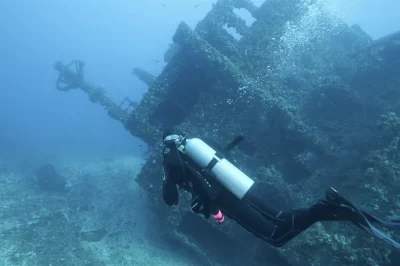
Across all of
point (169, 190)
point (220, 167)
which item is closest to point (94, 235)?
point (169, 190)

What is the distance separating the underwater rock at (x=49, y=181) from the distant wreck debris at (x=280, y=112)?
10.5 m

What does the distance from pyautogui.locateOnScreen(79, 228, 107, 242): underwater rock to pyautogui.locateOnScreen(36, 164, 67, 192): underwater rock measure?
8004 millimetres

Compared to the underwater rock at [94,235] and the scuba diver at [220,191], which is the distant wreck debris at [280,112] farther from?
the underwater rock at [94,235]

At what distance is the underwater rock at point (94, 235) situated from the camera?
11211mm

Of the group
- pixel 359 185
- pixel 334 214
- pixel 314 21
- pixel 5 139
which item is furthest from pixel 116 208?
pixel 5 139

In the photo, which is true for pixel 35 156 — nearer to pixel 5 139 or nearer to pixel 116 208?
pixel 5 139

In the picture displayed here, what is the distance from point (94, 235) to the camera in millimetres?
11523

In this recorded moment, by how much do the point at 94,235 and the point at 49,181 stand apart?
952cm

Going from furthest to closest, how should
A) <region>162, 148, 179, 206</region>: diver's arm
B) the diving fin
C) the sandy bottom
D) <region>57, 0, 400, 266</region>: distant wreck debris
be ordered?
the sandy bottom → <region>57, 0, 400, 266</region>: distant wreck debris → <region>162, 148, 179, 206</region>: diver's arm → the diving fin

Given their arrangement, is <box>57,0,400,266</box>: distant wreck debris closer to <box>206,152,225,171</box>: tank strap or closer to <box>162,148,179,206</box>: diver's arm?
<box>206,152,225,171</box>: tank strap

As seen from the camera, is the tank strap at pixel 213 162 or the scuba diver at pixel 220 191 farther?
the tank strap at pixel 213 162

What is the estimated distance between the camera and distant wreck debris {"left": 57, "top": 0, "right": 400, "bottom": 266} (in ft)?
27.2

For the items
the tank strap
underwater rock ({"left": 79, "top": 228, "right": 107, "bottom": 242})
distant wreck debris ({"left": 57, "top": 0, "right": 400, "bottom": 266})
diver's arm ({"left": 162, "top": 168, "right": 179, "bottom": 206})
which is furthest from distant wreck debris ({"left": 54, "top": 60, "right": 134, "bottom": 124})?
the tank strap

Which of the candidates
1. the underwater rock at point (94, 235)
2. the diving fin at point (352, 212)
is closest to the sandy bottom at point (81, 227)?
the underwater rock at point (94, 235)
